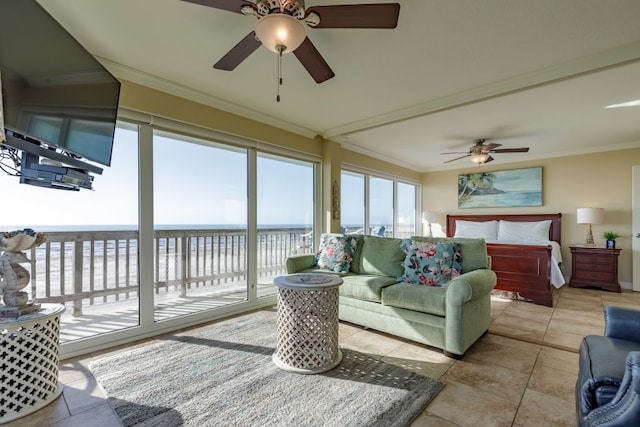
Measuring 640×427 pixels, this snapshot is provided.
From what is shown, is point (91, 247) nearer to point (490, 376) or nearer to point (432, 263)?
point (432, 263)

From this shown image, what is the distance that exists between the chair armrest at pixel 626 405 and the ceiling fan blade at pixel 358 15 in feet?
5.65

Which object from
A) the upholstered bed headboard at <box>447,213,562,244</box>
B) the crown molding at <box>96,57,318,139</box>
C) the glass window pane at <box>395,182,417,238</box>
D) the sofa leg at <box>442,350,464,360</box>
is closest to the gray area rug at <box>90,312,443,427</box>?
the sofa leg at <box>442,350,464,360</box>

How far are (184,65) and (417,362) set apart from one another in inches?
126

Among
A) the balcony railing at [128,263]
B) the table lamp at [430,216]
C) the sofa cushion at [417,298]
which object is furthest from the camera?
the table lamp at [430,216]

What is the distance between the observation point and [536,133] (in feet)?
14.4

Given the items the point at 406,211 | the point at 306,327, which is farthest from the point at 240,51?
the point at 406,211

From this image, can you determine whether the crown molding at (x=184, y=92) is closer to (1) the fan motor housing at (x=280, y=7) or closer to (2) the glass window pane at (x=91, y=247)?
(2) the glass window pane at (x=91, y=247)

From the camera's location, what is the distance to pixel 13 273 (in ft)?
5.99

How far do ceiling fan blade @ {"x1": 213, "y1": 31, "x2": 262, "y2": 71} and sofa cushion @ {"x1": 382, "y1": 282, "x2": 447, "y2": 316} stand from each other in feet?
7.54

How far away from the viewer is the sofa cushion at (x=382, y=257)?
11.0 feet

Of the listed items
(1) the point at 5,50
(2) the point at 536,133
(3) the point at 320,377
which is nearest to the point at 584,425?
(3) the point at 320,377

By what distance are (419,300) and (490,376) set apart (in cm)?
72

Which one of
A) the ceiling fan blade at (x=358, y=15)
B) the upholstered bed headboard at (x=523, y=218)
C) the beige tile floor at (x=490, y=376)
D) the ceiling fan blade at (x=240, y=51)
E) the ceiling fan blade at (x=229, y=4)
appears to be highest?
the ceiling fan blade at (x=229, y=4)

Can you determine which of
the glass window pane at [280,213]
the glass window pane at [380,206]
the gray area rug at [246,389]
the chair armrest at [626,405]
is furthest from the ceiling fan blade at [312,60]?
the glass window pane at [380,206]
